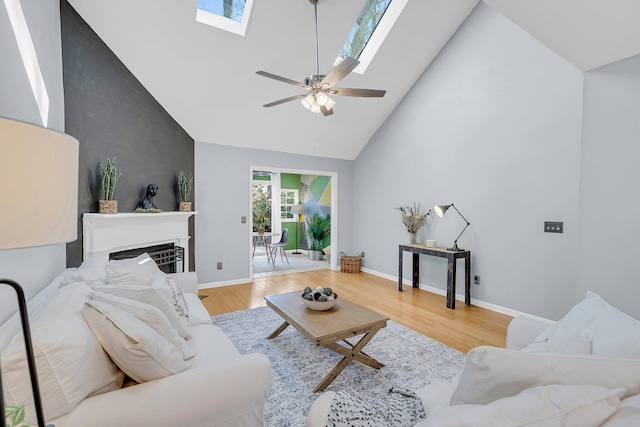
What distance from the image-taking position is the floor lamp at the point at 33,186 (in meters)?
0.56

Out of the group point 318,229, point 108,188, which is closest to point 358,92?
point 108,188

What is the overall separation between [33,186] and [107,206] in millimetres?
2707

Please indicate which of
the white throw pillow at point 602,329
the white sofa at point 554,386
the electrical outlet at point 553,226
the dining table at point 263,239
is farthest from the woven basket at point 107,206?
the electrical outlet at point 553,226

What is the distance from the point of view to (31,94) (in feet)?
5.98

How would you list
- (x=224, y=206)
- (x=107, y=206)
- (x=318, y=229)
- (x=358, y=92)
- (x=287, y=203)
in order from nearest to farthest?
(x=358, y=92), (x=107, y=206), (x=224, y=206), (x=318, y=229), (x=287, y=203)

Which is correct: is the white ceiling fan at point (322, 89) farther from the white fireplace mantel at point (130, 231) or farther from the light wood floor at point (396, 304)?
the light wood floor at point (396, 304)

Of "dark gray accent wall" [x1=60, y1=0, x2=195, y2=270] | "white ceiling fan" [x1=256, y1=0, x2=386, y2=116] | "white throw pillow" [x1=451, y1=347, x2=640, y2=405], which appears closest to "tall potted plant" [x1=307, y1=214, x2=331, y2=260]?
"dark gray accent wall" [x1=60, y1=0, x2=195, y2=270]

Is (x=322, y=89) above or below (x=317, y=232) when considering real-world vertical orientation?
above

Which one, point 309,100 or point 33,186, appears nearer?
point 33,186

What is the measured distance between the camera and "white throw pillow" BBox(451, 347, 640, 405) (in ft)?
2.49

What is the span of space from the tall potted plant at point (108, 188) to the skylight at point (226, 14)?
180cm

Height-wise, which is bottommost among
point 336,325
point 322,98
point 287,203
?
point 336,325

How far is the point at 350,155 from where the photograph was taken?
19.4 ft

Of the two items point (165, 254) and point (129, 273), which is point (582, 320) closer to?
point (129, 273)
